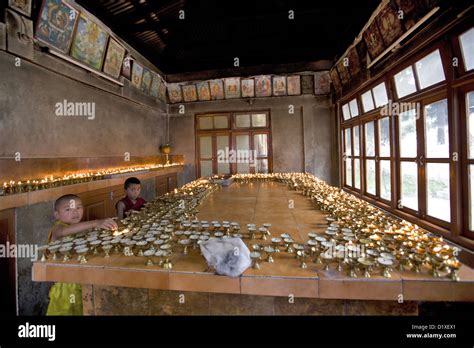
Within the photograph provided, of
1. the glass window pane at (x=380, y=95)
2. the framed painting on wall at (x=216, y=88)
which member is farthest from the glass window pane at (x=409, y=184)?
the framed painting on wall at (x=216, y=88)

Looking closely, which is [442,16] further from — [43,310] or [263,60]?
[43,310]

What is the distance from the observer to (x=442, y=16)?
3.03 meters

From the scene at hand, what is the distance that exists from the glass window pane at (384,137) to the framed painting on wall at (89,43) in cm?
607

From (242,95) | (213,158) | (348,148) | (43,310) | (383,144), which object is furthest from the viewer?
(213,158)

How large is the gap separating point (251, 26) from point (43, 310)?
287 inches

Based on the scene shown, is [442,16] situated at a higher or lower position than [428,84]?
higher

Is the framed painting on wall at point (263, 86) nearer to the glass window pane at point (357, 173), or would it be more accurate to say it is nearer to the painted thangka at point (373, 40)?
the painted thangka at point (373, 40)

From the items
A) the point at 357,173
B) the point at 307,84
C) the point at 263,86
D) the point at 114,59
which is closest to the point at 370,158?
the point at 357,173

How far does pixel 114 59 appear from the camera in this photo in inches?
213

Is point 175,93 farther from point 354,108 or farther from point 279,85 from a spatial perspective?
point 354,108

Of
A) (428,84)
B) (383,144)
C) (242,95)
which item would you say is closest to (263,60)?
(242,95)

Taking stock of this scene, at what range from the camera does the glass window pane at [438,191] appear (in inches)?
131

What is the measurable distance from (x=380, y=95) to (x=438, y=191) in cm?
260

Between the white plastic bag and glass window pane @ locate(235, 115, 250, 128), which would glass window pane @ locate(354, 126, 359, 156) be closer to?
glass window pane @ locate(235, 115, 250, 128)
